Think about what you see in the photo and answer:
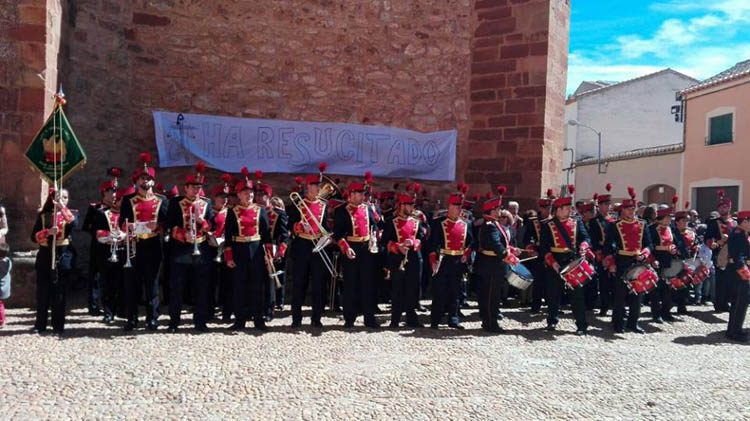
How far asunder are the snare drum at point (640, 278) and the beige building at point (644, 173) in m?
17.9

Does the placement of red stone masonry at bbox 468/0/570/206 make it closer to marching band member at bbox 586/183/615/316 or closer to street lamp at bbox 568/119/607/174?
marching band member at bbox 586/183/615/316

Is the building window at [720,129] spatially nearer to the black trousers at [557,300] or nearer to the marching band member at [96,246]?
the black trousers at [557,300]

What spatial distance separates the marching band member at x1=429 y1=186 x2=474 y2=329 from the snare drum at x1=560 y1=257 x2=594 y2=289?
1.20 meters

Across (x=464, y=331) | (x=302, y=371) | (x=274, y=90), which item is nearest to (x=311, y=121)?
(x=274, y=90)

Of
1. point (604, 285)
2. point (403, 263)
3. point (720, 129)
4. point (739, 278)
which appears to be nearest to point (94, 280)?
point (403, 263)

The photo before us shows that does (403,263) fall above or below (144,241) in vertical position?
below

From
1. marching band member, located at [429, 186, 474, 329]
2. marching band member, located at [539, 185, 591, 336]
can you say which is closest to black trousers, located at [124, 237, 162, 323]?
marching band member, located at [429, 186, 474, 329]

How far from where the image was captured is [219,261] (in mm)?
7402

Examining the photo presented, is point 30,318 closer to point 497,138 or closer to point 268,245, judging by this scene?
point 268,245

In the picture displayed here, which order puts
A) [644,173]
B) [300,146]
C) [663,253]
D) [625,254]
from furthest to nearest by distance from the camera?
[644,173] < [300,146] < [663,253] < [625,254]

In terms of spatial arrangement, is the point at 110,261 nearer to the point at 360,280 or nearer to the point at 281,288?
the point at 281,288

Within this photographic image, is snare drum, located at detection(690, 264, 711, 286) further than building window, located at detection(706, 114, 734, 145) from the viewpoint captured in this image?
No

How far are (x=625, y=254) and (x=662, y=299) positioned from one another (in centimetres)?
150

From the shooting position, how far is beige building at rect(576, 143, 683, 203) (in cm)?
2428
